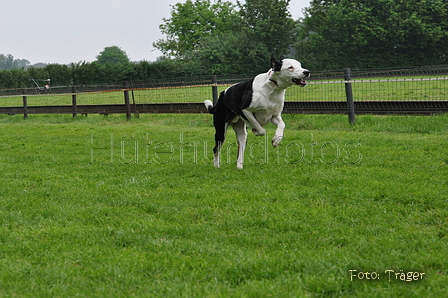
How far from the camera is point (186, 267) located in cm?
348

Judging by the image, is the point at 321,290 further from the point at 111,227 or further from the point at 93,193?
the point at 93,193

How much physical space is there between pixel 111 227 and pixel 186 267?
51.7 inches

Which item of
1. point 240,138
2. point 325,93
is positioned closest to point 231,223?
point 240,138

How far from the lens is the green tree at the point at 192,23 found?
7069 centimetres

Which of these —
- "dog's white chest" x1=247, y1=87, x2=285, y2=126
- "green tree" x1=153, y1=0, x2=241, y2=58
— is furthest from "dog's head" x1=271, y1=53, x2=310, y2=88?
"green tree" x1=153, y1=0, x2=241, y2=58

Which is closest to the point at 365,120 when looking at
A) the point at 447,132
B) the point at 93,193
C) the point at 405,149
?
the point at 447,132

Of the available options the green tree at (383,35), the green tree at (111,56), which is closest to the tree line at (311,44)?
the green tree at (383,35)

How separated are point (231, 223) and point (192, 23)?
2779 inches

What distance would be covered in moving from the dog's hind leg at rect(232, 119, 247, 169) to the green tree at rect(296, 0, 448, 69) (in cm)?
4286

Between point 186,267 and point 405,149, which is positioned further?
point 405,149

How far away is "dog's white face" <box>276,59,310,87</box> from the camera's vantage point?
635 cm

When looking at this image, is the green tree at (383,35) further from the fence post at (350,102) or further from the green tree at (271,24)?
the fence post at (350,102)

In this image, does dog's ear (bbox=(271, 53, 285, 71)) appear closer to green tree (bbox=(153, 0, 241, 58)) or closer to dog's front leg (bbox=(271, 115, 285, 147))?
dog's front leg (bbox=(271, 115, 285, 147))

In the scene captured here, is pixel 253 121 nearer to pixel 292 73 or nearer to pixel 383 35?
pixel 292 73
